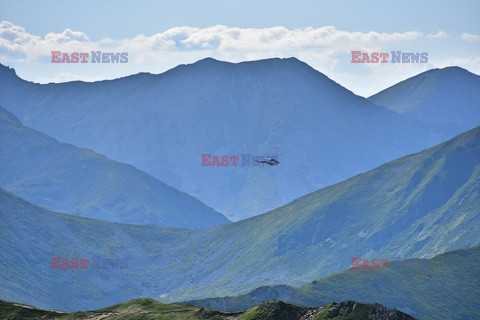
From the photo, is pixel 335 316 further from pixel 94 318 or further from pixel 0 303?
pixel 0 303

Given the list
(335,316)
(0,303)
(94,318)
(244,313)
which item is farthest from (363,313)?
(0,303)

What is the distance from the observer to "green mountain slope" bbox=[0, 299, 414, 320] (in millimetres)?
119375

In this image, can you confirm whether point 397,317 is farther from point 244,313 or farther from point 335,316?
point 244,313

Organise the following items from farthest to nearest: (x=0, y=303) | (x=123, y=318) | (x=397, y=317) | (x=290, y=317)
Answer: (x=0, y=303), (x=123, y=318), (x=290, y=317), (x=397, y=317)

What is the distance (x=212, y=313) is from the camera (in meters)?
132

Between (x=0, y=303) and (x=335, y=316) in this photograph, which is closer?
(x=335, y=316)

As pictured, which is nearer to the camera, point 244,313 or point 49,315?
point 244,313

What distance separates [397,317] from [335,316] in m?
8.10

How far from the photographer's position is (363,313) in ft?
391

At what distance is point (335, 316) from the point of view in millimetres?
121188

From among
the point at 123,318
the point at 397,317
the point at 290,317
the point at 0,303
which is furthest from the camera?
the point at 0,303

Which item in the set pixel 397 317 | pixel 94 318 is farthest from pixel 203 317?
pixel 397 317

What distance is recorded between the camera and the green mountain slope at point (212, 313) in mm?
119375

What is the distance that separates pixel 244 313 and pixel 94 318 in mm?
22935
